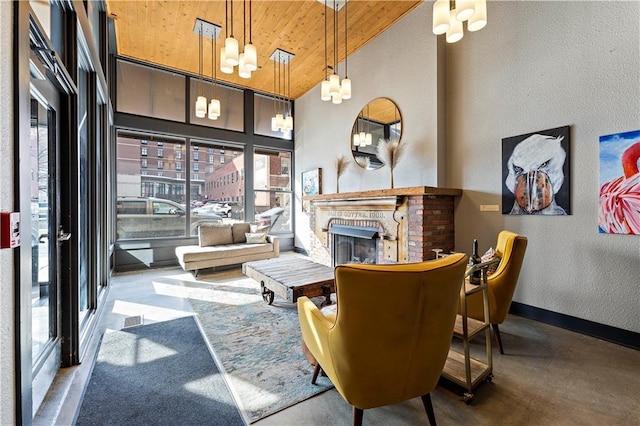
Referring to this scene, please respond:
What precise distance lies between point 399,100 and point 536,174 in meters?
2.15

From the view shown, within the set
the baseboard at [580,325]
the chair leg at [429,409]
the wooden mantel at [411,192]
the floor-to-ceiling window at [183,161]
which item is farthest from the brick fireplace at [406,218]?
the floor-to-ceiling window at [183,161]

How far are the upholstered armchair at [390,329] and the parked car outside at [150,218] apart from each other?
5.35 metres

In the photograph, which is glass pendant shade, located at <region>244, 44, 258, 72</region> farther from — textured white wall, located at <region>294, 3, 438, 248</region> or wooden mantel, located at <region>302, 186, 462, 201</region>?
textured white wall, located at <region>294, 3, 438, 248</region>

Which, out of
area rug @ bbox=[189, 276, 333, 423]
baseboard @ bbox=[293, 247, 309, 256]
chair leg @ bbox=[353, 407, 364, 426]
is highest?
baseboard @ bbox=[293, 247, 309, 256]

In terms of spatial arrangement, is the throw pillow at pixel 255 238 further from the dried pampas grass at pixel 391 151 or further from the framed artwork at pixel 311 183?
the dried pampas grass at pixel 391 151

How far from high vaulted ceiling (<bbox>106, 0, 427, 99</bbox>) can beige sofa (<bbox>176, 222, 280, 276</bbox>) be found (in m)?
3.26

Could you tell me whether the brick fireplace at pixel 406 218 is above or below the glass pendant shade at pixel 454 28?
below

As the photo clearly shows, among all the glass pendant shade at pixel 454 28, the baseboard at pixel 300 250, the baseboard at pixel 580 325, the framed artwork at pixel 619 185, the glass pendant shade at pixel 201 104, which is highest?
Result: the glass pendant shade at pixel 201 104

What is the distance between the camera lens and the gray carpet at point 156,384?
1607 millimetres

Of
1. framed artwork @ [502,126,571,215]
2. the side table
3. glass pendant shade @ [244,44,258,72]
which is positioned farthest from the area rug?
framed artwork @ [502,126,571,215]

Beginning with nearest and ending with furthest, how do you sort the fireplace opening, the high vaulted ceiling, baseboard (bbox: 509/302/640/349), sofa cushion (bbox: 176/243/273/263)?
baseboard (bbox: 509/302/640/349) < the high vaulted ceiling < the fireplace opening < sofa cushion (bbox: 176/243/273/263)

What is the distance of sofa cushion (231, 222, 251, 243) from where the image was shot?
570 cm

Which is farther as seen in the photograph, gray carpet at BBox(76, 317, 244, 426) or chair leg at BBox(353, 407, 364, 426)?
gray carpet at BBox(76, 317, 244, 426)

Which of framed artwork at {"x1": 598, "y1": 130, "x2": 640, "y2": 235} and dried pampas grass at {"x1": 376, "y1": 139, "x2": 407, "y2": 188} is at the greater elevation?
dried pampas grass at {"x1": 376, "y1": 139, "x2": 407, "y2": 188}
